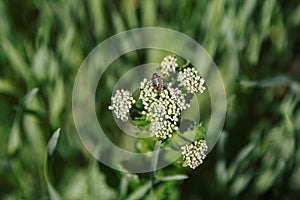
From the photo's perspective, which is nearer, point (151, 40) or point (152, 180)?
point (152, 180)

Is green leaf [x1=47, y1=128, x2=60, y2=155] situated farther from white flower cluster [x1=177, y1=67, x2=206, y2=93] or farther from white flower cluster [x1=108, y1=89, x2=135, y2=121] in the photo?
white flower cluster [x1=177, y1=67, x2=206, y2=93]

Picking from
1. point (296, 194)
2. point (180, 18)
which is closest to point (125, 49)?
point (180, 18)

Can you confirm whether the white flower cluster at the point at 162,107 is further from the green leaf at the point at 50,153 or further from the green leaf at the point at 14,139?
the green leaf at the point at 14,139

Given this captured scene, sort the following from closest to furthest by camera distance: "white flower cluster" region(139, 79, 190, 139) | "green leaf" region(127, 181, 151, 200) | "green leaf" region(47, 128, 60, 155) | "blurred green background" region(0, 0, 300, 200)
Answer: "white flower cluster" region(139, 79, 190, 139)
"green leaf" region(47, 128, 60, 155)
"green leaf" region(127, 181, 151, 200)
"blurred green background" region(0, 0, 300, 200)

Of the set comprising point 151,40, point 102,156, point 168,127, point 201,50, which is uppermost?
point 151,40

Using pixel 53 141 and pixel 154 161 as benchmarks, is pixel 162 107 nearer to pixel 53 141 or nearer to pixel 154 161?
pixel 154 161

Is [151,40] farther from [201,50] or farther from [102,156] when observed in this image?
[102,156]

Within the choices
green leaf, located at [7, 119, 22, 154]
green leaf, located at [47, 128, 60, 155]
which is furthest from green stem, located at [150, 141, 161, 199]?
green leaf, located at [7, 119, 22, 154]
